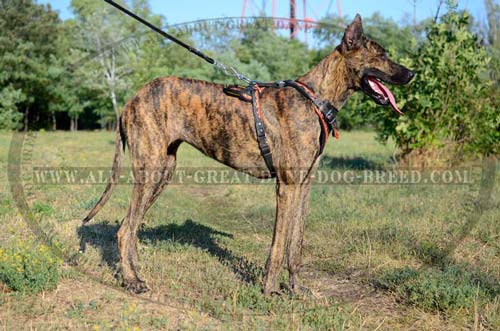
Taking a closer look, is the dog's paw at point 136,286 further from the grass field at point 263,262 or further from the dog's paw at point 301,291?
the dog's paw at point 301,291

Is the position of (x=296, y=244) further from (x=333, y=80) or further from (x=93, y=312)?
(x=93, y=312)

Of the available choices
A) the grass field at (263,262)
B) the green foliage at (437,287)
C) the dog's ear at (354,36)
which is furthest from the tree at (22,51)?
the green foliage at (437,287)

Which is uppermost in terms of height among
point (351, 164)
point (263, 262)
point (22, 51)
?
point (22, 51)

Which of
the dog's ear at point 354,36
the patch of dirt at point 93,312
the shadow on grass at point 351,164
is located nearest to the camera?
the patch of dirt at point 93,312

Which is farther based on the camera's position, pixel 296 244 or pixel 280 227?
pixel 296 244

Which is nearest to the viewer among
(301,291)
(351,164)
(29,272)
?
(29,272)

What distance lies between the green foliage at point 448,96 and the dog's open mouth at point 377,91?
7.12 meters

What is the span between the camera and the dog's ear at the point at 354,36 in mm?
4746

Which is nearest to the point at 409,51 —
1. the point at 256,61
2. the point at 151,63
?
the point at 256,61

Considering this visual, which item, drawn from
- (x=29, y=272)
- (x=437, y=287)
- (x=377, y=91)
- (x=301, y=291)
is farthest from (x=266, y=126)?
(x=29, y=272)

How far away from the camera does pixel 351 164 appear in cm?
1441

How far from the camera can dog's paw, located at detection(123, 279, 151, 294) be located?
4969mm

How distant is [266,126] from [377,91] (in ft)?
3.75

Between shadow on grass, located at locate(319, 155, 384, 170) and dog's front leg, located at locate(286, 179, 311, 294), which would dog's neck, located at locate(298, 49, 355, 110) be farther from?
shadow on grass, located at locate(319, 155, 384, 170)
